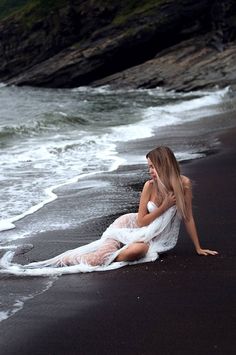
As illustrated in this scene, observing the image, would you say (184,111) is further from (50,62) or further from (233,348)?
(50,62)

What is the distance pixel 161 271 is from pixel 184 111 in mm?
19607

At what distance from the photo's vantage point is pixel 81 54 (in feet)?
145

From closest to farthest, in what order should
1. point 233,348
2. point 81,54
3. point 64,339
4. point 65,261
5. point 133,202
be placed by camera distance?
point 233,348, point 64,339, point 65,261, point 133,202, point 81,54

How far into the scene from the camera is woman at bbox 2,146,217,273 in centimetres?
519

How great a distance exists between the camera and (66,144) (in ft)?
48.6

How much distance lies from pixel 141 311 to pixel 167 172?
138 centimetres

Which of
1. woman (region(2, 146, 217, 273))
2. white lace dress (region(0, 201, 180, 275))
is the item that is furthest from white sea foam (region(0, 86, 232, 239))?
woman (region(2, 146, 217, 273))

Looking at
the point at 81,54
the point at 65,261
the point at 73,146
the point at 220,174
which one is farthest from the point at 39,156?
the point at 81,54

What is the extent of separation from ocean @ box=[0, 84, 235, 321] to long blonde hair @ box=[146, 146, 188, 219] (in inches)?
49.5

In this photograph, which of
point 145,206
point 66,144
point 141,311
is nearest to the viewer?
point 141,311

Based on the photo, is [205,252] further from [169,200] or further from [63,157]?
[63,157]

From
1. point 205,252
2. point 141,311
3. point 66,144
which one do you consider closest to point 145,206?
point 205,252

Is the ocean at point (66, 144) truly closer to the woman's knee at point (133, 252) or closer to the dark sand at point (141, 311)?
the dark sand at point (141, 311)

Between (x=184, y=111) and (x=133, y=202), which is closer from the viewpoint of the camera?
(x=133, y=202)
